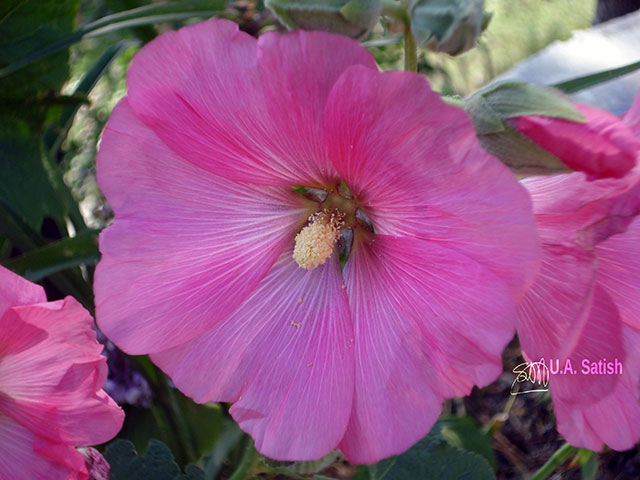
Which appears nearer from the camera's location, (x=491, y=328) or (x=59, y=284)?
(x=491, y=328)

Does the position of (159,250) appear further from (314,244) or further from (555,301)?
(555,301)

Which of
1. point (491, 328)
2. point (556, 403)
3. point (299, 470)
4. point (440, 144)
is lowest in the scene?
point (299, 470)

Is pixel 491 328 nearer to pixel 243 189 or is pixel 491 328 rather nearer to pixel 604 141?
pixel 604 141

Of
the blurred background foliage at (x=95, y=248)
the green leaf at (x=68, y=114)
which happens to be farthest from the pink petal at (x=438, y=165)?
the green leaf at (x=68, y=114)

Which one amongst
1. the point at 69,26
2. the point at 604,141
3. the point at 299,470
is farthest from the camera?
the point at 69,26

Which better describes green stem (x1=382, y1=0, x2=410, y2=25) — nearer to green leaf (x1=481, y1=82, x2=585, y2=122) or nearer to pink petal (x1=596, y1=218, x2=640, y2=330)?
green leaf (x1=481, y1=82, x2=585, y2=122)

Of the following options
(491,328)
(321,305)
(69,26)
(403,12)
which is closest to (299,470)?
(321,305)

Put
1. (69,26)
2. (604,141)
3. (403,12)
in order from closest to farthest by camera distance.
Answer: (604,141), (403,12), (69,26)
